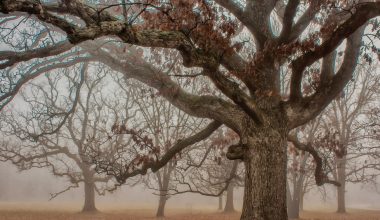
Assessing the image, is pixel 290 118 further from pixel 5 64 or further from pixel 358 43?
pixel 5 64

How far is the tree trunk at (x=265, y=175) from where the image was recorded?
740 centimetres

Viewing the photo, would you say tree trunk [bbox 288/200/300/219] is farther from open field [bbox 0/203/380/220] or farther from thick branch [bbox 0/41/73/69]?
thick branch [bbox 0/41/73/69]

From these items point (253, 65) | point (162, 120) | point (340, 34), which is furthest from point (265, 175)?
point (162, 120)

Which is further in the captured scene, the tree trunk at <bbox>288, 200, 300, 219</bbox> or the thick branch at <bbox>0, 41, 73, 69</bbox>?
the tree trunk at <bbox>288, 200, 300, 219</bbox>

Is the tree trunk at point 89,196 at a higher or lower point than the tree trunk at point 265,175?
lower

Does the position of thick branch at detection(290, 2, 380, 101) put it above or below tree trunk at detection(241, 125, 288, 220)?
above

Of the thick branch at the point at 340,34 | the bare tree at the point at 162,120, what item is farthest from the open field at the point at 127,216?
the thick branch at the point at 340,34

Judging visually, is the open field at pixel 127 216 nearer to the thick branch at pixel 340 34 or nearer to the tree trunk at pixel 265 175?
the tree trunk at pixel 265 175

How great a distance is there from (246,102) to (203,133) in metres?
2.53

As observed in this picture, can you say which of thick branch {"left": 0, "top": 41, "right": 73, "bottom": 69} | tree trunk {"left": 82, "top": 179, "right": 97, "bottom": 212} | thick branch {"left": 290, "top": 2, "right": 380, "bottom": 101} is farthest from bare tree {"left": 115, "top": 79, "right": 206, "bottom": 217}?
thick branch {"left": 290, "top": 2, "right": 380, "bottom": 101}

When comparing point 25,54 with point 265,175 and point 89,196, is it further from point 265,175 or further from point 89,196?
point 89,196

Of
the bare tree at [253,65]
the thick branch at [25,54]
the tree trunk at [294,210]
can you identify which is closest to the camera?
the bare tree at [253,65]

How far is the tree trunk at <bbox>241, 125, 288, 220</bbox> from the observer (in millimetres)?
7402

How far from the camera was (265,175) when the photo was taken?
7.52 m
